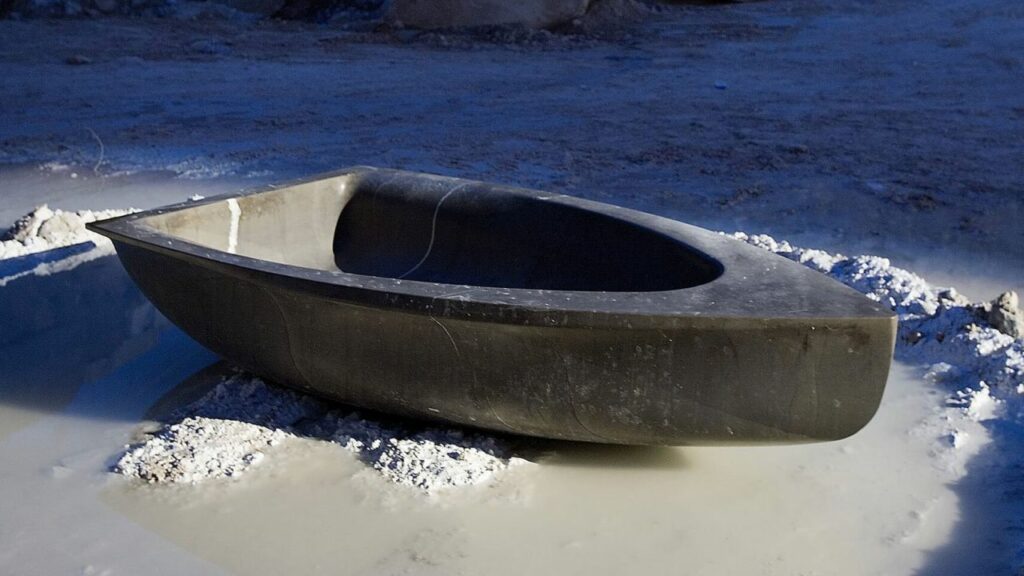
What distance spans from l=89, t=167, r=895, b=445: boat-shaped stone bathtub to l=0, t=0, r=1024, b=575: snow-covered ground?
261mm

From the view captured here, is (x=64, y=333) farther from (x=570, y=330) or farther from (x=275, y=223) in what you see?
(x=570, y=330)

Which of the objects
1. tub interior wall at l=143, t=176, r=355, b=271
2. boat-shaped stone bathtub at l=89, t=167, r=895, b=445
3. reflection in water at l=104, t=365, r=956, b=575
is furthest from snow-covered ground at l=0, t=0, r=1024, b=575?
tub interior wall at l=143, t=176, r=355, b=271

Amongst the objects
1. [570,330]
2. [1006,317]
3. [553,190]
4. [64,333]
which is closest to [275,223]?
[64,333]

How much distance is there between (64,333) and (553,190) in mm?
2535

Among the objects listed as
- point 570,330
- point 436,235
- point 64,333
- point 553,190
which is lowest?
point 64,333

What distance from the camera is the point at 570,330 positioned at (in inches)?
111

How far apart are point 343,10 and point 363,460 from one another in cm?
893

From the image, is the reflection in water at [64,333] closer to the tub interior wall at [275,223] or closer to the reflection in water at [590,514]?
the tub interior wall at [275,223]

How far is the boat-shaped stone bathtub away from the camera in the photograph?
2764mm

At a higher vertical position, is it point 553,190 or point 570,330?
point 570,330

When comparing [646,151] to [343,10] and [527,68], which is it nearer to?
[527,68]

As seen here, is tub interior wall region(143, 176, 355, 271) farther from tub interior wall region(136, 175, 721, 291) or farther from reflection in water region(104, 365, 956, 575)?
reflection in water region(104, 365, 956, 575)

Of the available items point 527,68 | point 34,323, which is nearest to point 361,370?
point 34,323

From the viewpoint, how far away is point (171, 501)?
10.2 ft
